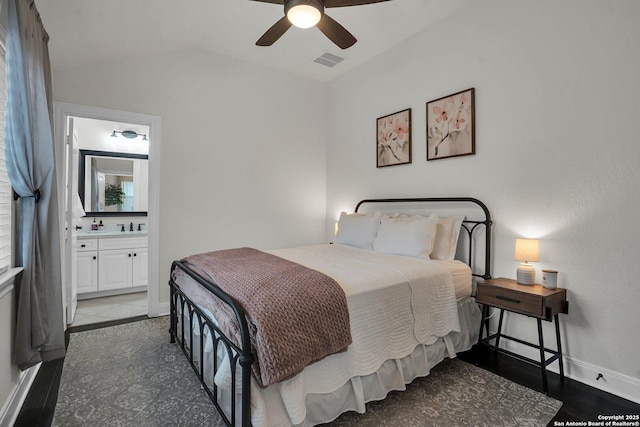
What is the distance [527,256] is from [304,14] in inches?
91.9

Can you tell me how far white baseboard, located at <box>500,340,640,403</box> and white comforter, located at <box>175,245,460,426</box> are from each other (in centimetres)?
84

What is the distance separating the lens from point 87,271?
13.3ft

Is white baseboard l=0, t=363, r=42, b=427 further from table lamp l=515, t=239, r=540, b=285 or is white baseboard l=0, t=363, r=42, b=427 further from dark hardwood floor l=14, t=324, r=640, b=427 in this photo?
table lamp l=515, t=239, r=540, b=285

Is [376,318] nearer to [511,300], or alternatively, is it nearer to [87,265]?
[511,300]

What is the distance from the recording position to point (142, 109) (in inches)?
137

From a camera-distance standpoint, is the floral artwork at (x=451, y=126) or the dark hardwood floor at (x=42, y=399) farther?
the floral artwork at (x=451, y=126)

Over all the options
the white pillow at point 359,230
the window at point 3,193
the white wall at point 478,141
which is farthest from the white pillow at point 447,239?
the window at point 3,193

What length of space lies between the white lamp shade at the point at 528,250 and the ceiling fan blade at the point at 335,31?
2.04 meters

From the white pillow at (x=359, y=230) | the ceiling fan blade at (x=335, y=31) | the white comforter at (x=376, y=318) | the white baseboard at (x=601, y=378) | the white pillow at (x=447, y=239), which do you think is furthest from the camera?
the white pillow at (x=359, y=230)

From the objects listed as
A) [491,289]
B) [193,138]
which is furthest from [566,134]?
[193,138]

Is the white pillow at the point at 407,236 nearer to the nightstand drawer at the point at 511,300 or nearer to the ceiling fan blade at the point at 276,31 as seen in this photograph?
the nightstand drawer at the point at 511,300

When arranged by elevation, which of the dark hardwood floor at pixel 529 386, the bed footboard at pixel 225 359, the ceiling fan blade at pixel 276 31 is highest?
the ceiling fan blade at pixel 276 31

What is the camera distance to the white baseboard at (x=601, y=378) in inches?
82.3

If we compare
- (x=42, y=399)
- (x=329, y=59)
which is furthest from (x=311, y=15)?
(x=42, y=399)
